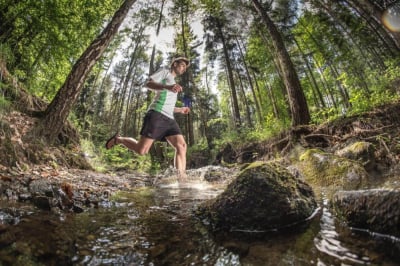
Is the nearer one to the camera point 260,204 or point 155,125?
point 260,204

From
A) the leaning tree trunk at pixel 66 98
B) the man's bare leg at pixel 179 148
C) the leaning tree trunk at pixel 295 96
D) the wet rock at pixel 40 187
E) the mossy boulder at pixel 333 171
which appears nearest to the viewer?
the wet rock at pixel 40 187

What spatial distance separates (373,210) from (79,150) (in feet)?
23.2

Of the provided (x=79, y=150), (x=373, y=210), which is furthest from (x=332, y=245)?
(x=79, y=150)

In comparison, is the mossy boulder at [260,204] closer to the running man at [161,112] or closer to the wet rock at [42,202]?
the wet rock at [42,202]

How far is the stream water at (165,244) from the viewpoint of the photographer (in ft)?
4.66

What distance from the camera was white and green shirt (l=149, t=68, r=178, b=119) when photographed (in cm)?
445

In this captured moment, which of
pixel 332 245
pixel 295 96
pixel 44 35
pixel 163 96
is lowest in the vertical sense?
pixel 332 245

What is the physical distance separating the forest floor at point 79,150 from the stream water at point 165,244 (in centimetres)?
170

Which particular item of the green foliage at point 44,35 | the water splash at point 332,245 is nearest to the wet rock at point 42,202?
the water splash at point 332,245

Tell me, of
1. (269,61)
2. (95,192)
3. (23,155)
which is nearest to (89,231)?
(95,192)

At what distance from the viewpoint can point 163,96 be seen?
4477 millimetres

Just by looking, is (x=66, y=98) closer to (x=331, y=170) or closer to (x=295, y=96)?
(x=331, y=170)

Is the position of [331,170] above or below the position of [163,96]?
below

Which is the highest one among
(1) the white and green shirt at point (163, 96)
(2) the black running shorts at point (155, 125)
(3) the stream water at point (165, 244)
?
(1) the white and green shirt at point (163, 96)
